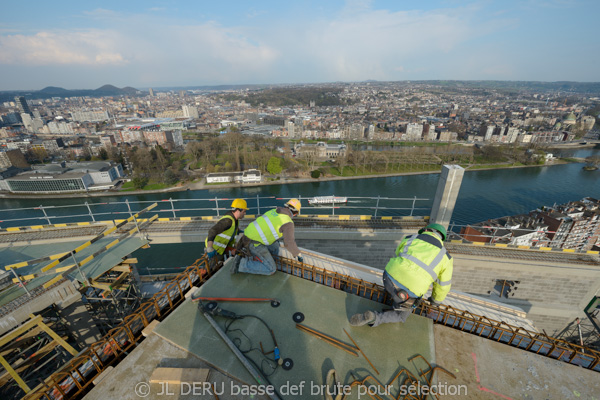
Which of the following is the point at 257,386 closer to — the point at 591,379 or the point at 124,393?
the point at 124,393

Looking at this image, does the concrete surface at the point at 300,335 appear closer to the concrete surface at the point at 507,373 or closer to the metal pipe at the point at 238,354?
the metal pipe at the point at 238,354

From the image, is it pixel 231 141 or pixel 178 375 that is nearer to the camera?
pixel 178 375

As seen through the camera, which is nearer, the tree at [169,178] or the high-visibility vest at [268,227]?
the high-visibility vest at [268,227]

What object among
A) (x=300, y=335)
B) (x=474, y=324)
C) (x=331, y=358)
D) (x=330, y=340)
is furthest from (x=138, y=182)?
(x=474, y=324)

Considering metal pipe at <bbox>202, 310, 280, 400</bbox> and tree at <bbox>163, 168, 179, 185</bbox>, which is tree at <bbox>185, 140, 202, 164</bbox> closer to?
tree at <bbox>163, 168, 179, 185</bbox>

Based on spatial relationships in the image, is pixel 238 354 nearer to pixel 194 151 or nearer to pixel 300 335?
pixel 300 335

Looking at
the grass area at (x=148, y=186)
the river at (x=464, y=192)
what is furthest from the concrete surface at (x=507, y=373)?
the grass area at (x=148, y=186)

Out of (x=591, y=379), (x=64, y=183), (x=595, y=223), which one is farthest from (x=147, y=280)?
(x=64, y=183)
